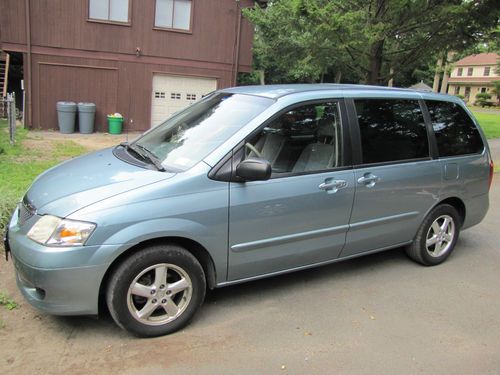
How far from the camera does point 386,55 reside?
14.6m

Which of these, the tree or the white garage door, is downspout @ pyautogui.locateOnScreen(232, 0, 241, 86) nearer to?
the white garage door

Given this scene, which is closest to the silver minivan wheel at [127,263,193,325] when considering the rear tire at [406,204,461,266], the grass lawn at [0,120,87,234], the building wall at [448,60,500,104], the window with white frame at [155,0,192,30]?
the grass lawn at [0,120,87,234]

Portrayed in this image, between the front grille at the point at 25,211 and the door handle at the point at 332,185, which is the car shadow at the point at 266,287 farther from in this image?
the door handle at the point at 332,185

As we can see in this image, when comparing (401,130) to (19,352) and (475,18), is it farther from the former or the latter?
(475,18)

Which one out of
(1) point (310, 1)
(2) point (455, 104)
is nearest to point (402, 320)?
(2) point (455, 104)

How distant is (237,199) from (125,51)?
45.9 ft

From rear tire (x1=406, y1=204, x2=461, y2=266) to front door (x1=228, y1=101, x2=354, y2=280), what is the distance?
3.68 feet

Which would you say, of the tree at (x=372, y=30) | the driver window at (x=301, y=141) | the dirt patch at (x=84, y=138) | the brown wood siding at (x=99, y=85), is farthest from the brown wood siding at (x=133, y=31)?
the driver window at (x=301, y=141)

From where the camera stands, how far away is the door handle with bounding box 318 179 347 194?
384 cm

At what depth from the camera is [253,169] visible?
3.34 metres

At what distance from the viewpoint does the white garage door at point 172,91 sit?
16812mm

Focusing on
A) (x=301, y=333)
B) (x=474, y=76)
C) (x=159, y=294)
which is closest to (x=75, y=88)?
(x=159, y=294)

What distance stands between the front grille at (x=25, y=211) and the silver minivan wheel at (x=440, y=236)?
3647 mm

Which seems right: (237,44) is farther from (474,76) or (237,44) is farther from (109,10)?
(474,76)
